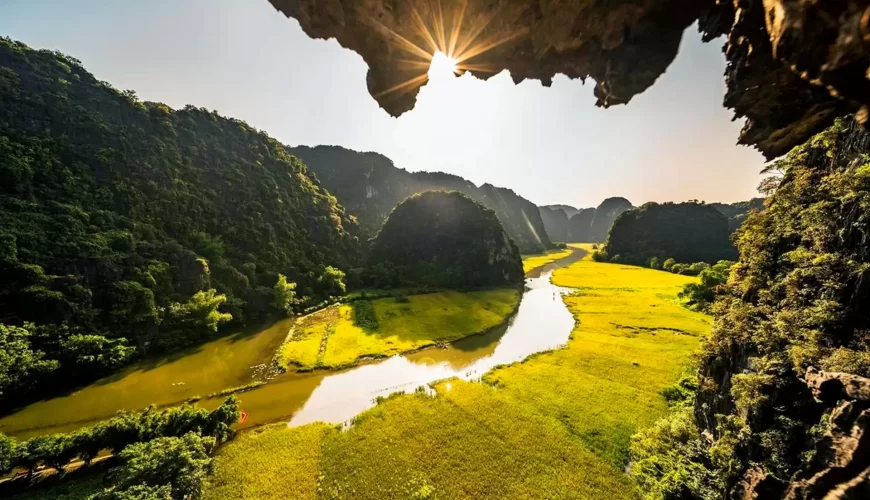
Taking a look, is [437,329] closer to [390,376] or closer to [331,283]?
[390,376]

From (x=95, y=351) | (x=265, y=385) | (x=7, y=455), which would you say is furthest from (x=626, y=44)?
(x=95, y=351)

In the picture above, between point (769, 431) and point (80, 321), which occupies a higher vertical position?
point (80, 321)

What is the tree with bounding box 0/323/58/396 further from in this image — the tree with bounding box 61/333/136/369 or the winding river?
the winding river

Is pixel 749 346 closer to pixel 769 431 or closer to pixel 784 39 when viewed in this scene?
pixel 769 431

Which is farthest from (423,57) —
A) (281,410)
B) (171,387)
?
(171,387)

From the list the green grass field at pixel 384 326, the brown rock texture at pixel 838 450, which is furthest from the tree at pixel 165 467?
the brown rock texture at pixel 838 450

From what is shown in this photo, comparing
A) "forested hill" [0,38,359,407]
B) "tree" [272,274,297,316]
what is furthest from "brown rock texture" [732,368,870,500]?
"tree" [272,274,297,316]

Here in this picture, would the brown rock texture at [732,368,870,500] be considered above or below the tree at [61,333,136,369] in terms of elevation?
above
